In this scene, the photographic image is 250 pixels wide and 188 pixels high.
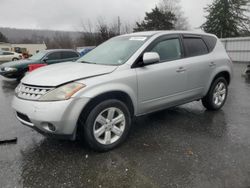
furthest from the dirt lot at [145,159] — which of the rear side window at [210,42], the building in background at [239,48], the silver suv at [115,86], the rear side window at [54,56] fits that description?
the building in background at [239,48]

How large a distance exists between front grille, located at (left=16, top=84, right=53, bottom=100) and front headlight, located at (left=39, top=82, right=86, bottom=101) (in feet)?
0.25

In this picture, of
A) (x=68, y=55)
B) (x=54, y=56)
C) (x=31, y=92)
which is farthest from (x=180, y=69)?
(x=68, y=55)

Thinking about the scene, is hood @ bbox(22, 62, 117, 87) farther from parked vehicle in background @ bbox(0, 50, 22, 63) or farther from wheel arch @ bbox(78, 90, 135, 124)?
parked vehicle in background @ bbox(0, 50, 22, 63)

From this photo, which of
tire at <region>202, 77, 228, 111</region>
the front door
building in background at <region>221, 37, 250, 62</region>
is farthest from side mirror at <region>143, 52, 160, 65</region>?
building in background at <region>221, 37, 250, 62</region>

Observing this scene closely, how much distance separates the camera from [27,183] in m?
2.67

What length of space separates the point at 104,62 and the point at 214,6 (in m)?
30.8

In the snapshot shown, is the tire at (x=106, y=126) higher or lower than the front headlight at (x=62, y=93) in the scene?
lower

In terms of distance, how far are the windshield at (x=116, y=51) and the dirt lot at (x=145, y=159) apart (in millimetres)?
1343

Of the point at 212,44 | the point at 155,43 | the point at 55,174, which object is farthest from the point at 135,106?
the point at 212,44

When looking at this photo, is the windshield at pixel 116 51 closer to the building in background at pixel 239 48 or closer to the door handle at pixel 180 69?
the door handle at pixel 180 69

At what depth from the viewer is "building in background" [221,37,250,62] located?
16703 mm

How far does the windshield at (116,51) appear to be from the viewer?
3754 millimetres

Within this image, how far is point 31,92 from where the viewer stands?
10.2 feet

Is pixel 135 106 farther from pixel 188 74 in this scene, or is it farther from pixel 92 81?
pixel 188 74
